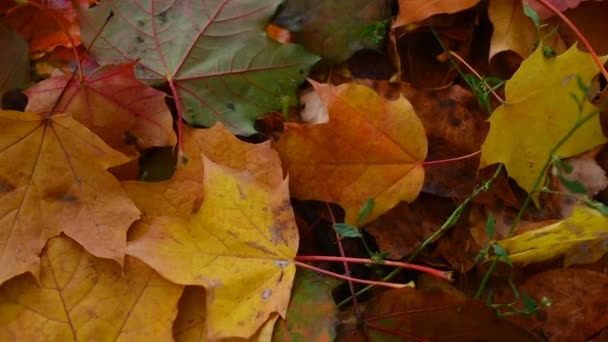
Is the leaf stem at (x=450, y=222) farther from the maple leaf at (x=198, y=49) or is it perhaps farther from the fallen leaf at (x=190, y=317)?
the maple leaf at (x=198, y=49)

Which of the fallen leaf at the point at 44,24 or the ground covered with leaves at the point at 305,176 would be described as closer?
the ground covered with leaves at the point at 305,176

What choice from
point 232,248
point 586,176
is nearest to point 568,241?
point 586,176

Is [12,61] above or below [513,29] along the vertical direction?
below

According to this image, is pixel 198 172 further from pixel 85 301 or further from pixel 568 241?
pixel 568 241

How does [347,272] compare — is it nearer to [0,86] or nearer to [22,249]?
[22,249]

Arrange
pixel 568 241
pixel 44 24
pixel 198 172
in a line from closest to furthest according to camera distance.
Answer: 1. pixel 568 241
2. pixel 198 172
3. pixel 44 24

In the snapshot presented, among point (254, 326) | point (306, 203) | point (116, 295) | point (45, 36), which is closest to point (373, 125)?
point (306, 203)

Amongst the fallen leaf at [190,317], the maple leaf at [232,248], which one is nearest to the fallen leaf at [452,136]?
the maple leaf at [232,248]

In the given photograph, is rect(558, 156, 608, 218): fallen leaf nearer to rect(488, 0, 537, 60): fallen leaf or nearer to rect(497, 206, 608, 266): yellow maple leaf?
rect(497, 206, 608, 266): yellow maple leaf
